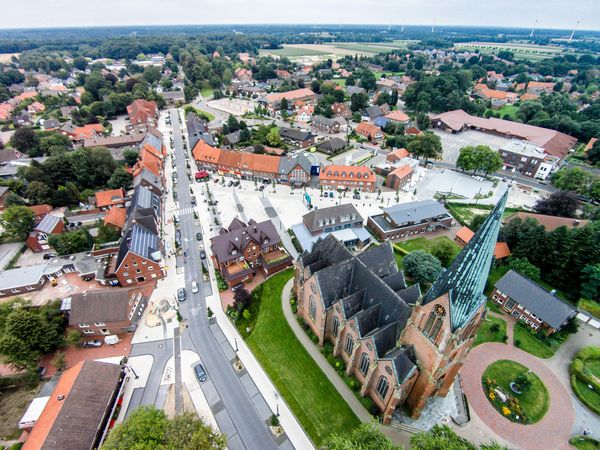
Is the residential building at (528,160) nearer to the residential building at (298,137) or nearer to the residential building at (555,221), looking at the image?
the residential building at (555,221)

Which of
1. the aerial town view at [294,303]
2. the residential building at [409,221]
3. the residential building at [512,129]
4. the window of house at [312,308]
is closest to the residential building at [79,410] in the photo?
the aerial town view at [294,303]

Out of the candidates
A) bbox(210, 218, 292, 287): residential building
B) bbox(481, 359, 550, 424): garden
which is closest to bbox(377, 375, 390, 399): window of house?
bbox(481, 359, 550, 424): garden

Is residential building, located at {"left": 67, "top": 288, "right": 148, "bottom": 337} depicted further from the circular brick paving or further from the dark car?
the circular brick paving

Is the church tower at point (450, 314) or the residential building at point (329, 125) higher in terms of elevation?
the church tower at point (450, 314)

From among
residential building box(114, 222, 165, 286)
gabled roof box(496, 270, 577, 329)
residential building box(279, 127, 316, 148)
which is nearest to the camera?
gabled roof box(496, 270, 577, 329)

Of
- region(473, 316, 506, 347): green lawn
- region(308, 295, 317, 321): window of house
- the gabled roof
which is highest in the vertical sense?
region(308, 295, 317, 321): window of house

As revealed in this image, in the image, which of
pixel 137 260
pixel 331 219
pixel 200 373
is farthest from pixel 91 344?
pixel 331 219
